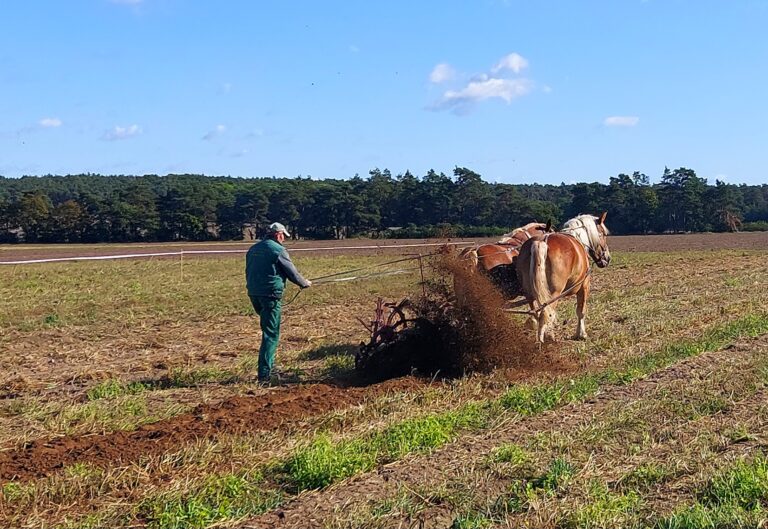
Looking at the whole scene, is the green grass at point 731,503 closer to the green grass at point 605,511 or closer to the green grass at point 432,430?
the green grass at point 605,511

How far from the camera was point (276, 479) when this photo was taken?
5.36m

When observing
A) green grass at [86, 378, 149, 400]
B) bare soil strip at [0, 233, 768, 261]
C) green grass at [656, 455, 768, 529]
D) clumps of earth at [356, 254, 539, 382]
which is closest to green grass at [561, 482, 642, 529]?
green grass at [656, 455, 768, 529]

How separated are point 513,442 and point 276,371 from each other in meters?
3.98

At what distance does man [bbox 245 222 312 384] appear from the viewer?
8.85 m

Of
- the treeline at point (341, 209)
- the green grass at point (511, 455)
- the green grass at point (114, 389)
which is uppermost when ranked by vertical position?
the treeline at point (341, 209)

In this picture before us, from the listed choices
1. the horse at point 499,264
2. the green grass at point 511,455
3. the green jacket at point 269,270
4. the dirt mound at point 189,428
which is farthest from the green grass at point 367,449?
the horse at point 499,264

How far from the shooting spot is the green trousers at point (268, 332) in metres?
8.84

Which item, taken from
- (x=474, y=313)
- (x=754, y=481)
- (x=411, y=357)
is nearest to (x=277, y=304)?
(x=411, y=357)

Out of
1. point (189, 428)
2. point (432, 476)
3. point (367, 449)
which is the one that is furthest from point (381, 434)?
point (189, 428)

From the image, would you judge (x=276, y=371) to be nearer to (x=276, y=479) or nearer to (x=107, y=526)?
(x=276, y=479)

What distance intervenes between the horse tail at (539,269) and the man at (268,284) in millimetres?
3256

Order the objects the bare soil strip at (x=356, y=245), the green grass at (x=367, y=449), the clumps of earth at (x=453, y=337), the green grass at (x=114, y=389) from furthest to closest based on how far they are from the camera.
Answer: the bare soil strip at (x=356, y=245) < the clumps of earth at (x=453, y=337) < the green grass at (x=114, y=389) < the green grass at (x=367, y=449)

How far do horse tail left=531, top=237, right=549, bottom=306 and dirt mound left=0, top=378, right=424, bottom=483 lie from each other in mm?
2613

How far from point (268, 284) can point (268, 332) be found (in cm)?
57
